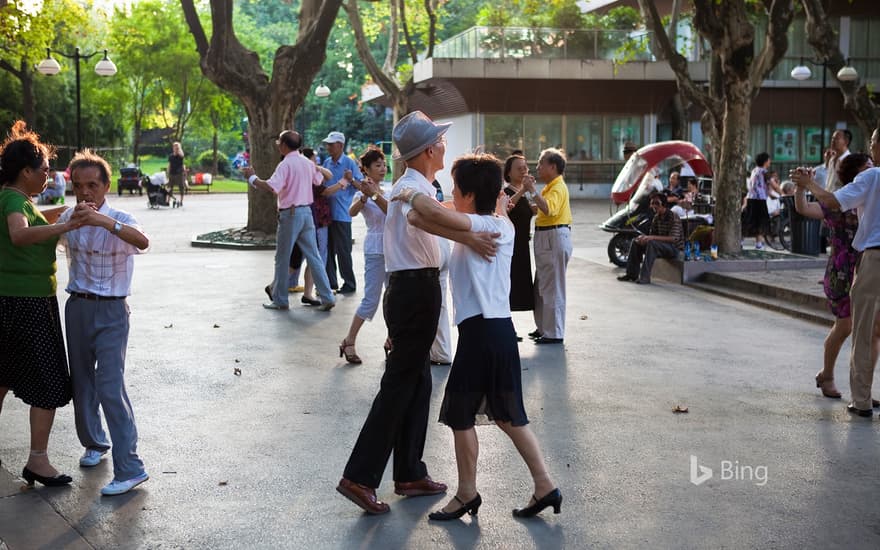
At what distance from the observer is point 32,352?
18.1ft

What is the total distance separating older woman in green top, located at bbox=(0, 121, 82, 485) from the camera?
18.0 ft

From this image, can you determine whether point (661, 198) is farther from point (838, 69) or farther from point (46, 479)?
point (838, 69)

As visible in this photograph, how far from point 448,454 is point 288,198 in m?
6.10

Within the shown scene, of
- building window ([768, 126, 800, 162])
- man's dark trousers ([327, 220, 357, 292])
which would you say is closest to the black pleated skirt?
man's dark trousers ([327, 220, 357, 292])

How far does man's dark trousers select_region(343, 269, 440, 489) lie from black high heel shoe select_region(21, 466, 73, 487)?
59.6 inches

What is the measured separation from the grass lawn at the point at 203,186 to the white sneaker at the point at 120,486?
21.6 m

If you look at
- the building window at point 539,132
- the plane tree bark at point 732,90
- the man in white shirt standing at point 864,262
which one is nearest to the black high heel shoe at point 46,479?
the man in white shirt standing at point 864,262

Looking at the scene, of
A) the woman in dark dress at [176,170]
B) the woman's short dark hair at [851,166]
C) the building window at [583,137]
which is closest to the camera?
the woman's short dark hair at [851,166]

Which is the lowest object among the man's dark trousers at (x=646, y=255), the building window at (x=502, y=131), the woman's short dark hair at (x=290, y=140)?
the man's dark trousers at (x=646, y=255)

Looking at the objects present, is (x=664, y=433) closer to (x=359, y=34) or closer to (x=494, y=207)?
(x=494, y=207)

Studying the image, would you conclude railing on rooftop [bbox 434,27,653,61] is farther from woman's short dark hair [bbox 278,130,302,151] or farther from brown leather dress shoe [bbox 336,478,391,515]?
brown leather dress shoe [bbox 336,478,391,515]

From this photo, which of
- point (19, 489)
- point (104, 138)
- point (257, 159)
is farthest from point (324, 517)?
point (104, 138)

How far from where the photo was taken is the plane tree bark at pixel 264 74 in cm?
1950

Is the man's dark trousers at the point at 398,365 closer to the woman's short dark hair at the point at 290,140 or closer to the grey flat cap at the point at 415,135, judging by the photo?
the grey flat cap at the point at 415,135
